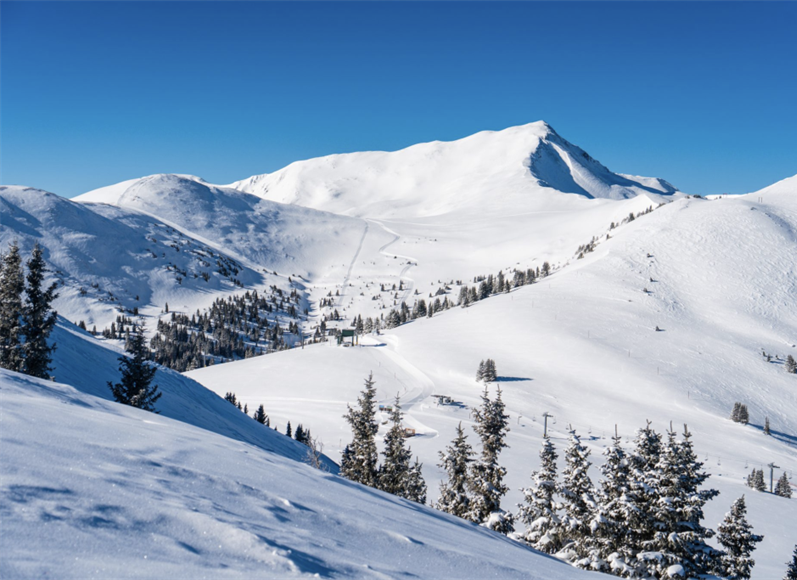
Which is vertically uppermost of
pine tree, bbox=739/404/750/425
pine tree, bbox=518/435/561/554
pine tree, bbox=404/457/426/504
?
pine tree, bbox=739/404/750/425

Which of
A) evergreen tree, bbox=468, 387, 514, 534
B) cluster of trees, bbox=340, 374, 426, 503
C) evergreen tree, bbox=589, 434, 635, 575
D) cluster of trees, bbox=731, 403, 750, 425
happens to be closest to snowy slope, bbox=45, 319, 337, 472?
cluster of trees, bbox=340, 374, 426, 503

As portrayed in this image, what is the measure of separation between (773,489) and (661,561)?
1851 inches

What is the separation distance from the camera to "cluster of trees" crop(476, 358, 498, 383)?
73500 mm

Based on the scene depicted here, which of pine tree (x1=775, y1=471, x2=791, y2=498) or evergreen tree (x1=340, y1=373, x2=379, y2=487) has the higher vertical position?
evergreen tree (x1=340, y1=373, x2=379, y2=487)

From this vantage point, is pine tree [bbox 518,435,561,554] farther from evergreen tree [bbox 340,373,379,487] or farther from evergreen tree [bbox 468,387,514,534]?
evergreen tree [bbox 340,373,379,487]

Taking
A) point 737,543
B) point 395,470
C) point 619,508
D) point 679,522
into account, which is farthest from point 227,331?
point 679,522

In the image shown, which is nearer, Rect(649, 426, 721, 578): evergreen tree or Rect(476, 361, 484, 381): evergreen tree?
Rect(649, 426, 721, 578): evergreen tree

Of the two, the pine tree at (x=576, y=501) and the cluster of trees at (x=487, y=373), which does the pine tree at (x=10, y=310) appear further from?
the cluster of trees at (x=487, y=373)

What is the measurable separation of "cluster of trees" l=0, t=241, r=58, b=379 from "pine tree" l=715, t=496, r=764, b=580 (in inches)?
1333

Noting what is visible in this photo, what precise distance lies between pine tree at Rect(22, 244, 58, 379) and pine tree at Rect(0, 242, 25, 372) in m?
0.33

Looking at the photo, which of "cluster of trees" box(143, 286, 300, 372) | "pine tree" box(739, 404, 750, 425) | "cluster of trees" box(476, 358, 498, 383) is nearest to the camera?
"pine tree" box(739, 404, 750, 425)

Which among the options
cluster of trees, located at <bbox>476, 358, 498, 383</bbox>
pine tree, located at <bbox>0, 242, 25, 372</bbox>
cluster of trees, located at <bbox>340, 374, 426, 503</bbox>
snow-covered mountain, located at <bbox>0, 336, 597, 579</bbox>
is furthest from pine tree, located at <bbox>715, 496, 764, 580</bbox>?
cluster of trees, located at <bbox>476, 358, 498, 383</bbox>

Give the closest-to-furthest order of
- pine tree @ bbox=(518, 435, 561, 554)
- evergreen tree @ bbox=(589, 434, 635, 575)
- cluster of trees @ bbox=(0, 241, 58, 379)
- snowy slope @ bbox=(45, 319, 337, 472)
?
evergreen tree @ bbox=(589, 434, 635, 575)
pine tree @ bbox=(518, 435, 561, 554)
cluster of trees @ bbox=(0, 241, 58, 379)
snowy slope @ bbox=(45, 319, 337, 472)

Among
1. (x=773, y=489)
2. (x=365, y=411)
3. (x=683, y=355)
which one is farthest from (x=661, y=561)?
(x=683, y=355)
